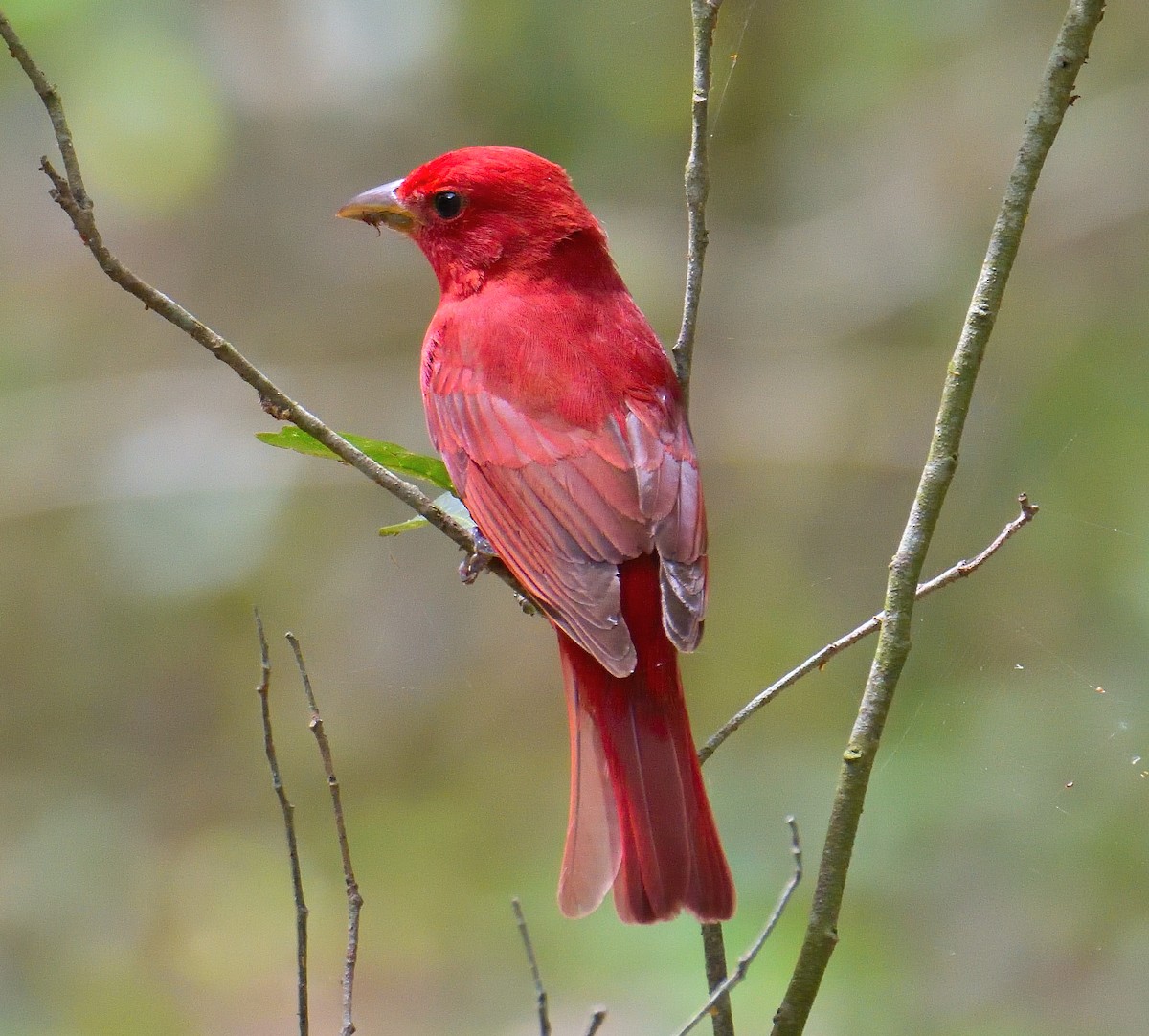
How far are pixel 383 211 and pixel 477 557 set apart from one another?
3.56 ft

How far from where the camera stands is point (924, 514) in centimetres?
198

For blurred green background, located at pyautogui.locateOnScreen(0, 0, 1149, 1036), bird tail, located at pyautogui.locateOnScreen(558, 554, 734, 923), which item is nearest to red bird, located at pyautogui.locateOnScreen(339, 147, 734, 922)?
bird tail, located at pyautogui.locateOnScreen(558, 554, 734, 923)

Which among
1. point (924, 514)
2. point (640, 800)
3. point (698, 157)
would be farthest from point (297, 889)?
point (698, 157)

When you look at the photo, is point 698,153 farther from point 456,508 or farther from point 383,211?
point 383,211

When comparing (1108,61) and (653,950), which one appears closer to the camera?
(653,950)

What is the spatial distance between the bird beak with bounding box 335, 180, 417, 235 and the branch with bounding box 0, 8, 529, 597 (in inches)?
43.3

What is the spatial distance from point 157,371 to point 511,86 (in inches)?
77.4

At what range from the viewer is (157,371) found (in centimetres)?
630

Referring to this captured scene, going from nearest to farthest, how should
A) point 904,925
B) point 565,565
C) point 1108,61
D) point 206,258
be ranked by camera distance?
1. point 565,565
2. point 904,925
3. point 1108,61
4. point 206,258

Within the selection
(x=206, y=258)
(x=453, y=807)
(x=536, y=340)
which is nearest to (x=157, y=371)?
(x=206, y=258)

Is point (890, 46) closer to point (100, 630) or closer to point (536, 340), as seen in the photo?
point (536, 340)

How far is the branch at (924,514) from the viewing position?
1.91 m

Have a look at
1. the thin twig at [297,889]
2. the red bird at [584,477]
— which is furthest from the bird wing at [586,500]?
the thin twig at [297,889]

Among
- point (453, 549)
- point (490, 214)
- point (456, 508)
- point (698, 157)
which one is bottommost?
point (456, 508)
